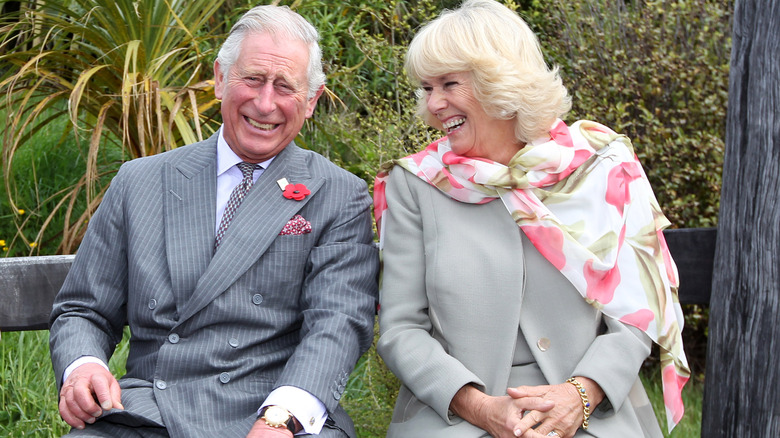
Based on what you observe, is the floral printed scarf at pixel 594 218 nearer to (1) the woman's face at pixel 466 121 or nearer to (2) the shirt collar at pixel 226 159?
(1) the woman's face at pixel 466 121

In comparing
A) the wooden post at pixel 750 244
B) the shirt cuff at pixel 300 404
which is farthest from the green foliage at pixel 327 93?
the shirt cuff at pixel 300 404

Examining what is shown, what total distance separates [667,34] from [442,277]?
3090mm

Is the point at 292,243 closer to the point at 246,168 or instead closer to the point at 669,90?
the point at 246,168

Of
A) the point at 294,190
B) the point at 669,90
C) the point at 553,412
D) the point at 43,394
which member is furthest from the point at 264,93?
the point at 669,90

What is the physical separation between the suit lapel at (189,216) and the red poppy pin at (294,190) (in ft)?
0.73

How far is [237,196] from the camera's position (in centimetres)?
281

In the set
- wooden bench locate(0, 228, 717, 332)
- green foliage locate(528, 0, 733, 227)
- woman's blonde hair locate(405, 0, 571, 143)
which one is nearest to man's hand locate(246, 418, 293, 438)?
wooden bench locate(0, 228, 717, 332)

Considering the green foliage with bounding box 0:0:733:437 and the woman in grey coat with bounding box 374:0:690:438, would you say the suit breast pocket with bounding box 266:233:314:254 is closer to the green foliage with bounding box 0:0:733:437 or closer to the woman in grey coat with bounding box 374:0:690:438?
the woman in grey coat with bounding box 374:0:690:438

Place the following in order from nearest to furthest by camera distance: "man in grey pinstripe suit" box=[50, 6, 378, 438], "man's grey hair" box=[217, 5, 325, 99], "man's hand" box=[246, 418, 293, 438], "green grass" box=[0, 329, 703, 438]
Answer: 1. "man's hand" box=[246, 418, 293, 438]
2. "man in grey pinstripe suit" box=[50, 6, 378, 438]
3. "man's grey hair" box=[217, 5, 325, 99]
4. "green grass" box=[0, 329, 703, 438]

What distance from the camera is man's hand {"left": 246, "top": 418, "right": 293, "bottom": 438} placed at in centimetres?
244

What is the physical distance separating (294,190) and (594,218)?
94 centimetres

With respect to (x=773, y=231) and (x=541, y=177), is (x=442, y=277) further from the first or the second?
(x=773, y=231)

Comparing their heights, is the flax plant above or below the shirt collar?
below

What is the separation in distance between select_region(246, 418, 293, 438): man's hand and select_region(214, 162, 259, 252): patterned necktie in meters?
0.58
